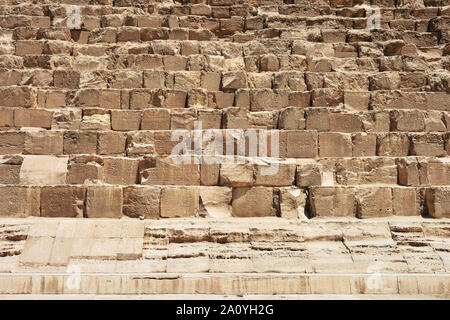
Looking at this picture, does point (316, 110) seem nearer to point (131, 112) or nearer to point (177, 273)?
point (131, 112)

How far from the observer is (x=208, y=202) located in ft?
25.5

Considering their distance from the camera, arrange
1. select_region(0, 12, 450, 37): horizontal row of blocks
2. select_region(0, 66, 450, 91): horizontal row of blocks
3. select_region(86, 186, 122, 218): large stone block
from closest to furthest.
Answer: select_region(86, 186, 122, 218): large stone block < select_region(0, 66, 450, 91): horizontal row of blocks < select_region(0, 12, 450, 37): horizontal row of blocks

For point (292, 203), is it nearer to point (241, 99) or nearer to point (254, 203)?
point (254, 203)

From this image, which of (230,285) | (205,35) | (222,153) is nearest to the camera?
(230,285)

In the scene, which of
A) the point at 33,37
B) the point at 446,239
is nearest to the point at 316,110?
the point at 446,239

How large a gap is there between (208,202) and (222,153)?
0.91 meters

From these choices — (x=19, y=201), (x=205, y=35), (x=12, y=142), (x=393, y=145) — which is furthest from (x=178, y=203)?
(x=205, y=35)

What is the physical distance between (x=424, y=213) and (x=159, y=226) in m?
4.01

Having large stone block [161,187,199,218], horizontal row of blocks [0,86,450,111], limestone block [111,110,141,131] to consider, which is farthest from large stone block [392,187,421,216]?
limestone block [111,110,141,131]

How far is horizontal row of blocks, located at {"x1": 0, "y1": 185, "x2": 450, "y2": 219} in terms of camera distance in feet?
25.1

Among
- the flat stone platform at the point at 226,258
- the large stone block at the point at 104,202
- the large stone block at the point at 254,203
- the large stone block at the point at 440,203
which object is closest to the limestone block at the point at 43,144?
the large stone block at the point at 104,202

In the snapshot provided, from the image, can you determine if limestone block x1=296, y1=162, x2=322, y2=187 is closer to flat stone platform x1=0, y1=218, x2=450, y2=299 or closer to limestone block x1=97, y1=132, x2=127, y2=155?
flat stone platform x1=0, y1=218, x2=450, y2=299

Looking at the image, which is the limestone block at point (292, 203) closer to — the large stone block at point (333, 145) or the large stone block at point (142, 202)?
the large stone block at point (333, 145)

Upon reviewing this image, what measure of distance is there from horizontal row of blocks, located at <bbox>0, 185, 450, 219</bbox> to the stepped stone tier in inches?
0.9
